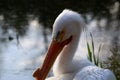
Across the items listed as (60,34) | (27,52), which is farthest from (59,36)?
(27,52)

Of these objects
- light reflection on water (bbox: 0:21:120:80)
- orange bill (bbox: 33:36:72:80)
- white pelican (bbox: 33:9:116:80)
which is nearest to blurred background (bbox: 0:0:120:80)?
light reflection on water (bbox: 0:21:120:80)

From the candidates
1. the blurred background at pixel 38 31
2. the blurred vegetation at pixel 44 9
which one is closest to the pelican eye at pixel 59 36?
the blurred background at pixel 38 31

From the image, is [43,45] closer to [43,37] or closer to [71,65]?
[43,37]

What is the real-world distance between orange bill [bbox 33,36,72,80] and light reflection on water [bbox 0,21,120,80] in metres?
2.90

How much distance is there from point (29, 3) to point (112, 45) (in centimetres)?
535

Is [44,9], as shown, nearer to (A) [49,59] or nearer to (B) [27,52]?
(B) [27,52]

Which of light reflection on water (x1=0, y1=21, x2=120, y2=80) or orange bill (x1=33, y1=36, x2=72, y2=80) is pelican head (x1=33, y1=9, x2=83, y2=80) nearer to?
orange bill (x1=33, y1=36, x2=72, y2=80)

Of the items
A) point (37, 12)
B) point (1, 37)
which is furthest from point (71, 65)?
point (37, 12)

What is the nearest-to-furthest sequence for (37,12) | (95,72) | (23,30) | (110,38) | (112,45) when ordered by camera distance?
(95,72), (112,45), (110,38), (23,30), (37,12)

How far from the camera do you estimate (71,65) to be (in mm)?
4281

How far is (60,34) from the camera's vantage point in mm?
4121

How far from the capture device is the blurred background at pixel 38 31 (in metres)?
7.83

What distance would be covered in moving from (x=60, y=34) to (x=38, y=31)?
6420mm

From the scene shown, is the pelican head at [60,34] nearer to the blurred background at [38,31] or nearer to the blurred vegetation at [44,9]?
the blurred background at [38,31]
